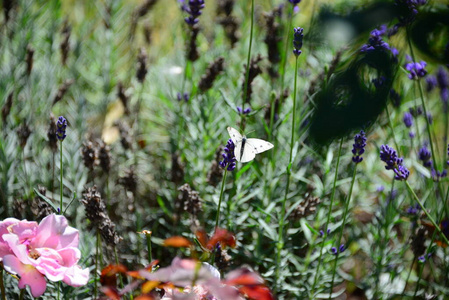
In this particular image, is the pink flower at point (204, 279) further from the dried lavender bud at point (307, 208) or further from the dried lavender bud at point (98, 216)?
the dried lavender bud at point (307, 208)

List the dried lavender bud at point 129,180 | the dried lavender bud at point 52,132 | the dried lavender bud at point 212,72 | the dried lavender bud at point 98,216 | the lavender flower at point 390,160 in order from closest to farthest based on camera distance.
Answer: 1. the dried lavender bud at point 98,216
2. the lavender flower at point 390,160
3. the dried lavender bud at point 52,132
4. the dried lavender bud at point 129,180
5. the dried lavender bud at point 212,72

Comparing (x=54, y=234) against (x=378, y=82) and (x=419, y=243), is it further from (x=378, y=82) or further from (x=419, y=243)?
A: (x=419, y=243)

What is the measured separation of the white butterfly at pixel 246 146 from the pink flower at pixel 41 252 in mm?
428

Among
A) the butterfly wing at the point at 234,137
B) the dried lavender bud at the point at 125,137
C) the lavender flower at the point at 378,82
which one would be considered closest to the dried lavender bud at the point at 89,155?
the dried lavender bud at the point at 125,137

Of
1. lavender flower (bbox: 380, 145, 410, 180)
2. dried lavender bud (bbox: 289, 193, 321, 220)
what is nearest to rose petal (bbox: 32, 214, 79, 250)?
dried lavender bud (bbox: 289, 193, 321, 220)

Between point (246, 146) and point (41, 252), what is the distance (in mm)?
533

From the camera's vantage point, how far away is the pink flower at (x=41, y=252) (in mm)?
1011

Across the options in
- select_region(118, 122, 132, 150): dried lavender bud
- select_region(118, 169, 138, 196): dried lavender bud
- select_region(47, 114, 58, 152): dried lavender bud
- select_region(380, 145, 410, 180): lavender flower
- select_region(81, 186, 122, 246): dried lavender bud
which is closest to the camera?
select_region(81, 186, 122, 246): dried lavender bud

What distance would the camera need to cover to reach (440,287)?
5.65ft

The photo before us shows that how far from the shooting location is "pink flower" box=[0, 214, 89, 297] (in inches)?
39.8

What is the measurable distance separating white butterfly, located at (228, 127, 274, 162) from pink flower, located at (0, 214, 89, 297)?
43 cm

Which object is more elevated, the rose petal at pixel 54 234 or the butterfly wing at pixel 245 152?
the butterfly wing at pixel 245 152

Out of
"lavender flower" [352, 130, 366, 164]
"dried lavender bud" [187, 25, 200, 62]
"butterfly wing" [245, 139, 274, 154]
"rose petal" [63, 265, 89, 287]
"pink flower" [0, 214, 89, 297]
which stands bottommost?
"rose petal" [63, 265, 89, 287]

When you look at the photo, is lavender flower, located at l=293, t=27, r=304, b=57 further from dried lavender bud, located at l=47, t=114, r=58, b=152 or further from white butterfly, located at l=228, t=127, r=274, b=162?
dried lavender bud, located at l=47, t=114, r=58, b=152
